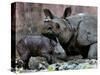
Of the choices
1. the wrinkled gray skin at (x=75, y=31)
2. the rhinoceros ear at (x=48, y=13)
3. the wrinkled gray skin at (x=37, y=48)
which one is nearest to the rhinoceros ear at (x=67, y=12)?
the wrinkled gray skin at (x=75, y=31)

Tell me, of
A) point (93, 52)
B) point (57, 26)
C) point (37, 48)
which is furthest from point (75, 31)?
point (37, 48)

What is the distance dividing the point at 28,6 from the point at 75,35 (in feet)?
2.90

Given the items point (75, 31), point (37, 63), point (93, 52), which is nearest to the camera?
point (37, 63)

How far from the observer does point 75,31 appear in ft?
12.1

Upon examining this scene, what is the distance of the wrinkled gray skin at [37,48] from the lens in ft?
11.2

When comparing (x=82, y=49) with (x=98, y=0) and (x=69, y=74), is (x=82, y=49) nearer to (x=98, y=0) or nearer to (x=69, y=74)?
(x=69, y=74)

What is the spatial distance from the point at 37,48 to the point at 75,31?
69 centimetres

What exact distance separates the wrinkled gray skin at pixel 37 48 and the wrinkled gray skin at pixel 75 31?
13 centimetres

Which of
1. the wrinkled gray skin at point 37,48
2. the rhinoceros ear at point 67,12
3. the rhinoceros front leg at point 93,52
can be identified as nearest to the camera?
the wrinkled gray skin at point 37,48

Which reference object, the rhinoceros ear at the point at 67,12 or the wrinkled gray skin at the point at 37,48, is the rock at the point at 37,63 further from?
the rhinoceros ear at the point at 67,12

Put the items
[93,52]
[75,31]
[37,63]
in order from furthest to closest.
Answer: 1. [93,52]
2. [75,31]
3. [37,63]

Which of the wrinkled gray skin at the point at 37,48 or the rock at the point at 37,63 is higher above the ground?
the wrinkled gray skin at the point at 37,48

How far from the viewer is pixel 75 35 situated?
370cm

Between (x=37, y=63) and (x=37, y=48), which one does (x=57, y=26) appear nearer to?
(x=37, y=48)
